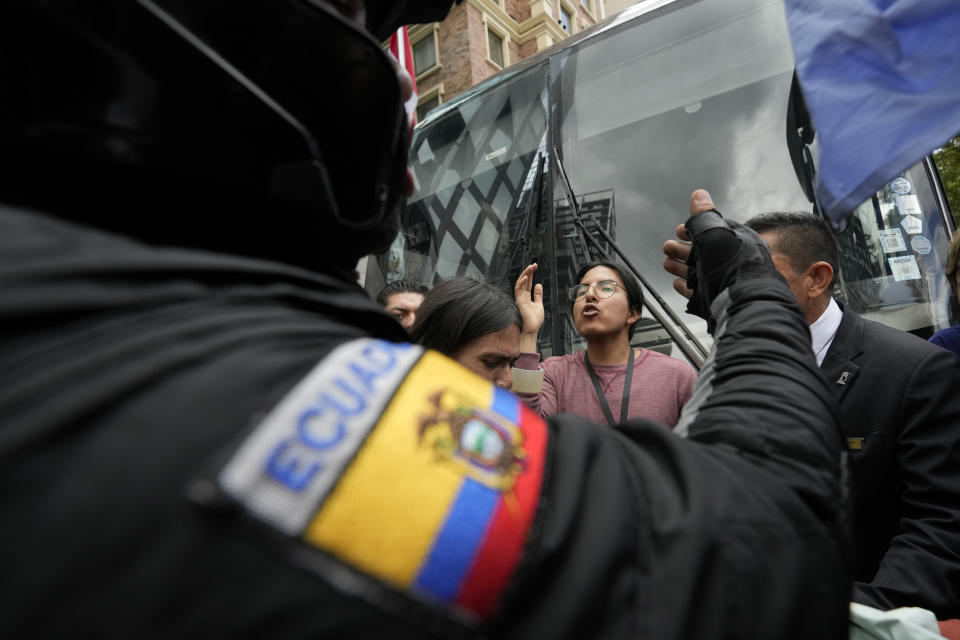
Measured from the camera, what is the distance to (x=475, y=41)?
14.7m

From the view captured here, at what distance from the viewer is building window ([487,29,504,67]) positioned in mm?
15684

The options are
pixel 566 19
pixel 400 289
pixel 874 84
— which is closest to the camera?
pixel 874 84

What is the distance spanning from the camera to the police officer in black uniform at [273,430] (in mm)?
340

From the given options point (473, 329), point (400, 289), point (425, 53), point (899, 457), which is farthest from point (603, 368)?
point (425, 53)

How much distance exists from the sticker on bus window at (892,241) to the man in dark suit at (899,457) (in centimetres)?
87

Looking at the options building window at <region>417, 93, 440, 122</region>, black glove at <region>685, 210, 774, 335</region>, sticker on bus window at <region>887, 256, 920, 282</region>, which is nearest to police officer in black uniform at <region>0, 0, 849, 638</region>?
black glove at <region>685, 210, 774, 335</region>

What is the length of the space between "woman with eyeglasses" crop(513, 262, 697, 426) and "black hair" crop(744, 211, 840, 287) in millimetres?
637

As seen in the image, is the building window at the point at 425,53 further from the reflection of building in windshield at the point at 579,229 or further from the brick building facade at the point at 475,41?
the reflection of building in windshield at the point at 579,229

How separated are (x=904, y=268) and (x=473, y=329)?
215cm

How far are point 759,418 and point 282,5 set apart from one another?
0.69 meters

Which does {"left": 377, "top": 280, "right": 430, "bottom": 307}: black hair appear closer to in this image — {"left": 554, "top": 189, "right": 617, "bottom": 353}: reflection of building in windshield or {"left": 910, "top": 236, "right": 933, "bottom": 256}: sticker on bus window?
{"left": 554, "top": 189, "right": 617, "bottom": 353}: reflection of building in windshield

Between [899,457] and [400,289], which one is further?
[400,289]

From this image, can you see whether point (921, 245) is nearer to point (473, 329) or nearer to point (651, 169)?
point (651, 169)

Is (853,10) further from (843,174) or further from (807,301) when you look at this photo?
(807,301)
